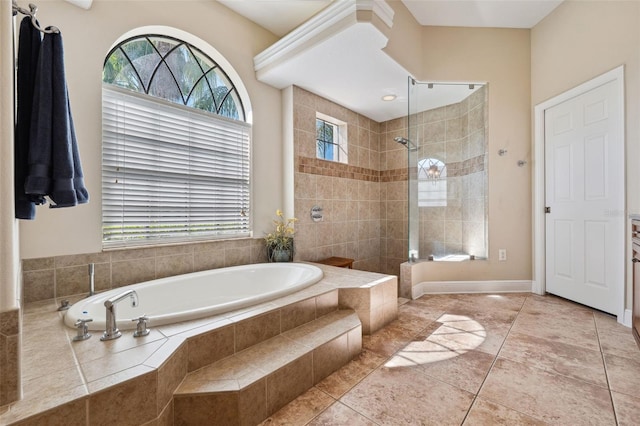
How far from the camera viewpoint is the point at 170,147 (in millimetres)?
2285

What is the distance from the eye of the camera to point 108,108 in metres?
1.98

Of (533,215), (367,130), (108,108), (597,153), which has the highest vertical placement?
(367,130)

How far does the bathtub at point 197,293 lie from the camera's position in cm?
144

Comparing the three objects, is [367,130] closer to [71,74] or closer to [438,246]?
[438,246]

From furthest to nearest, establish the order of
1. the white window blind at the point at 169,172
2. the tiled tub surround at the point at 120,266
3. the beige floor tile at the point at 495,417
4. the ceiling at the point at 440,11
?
the ceiling at the point at 440,11, the white window blind at the point at 169,172, the tiled tub surround at the point at 120,266, the beige floor tile at the point at 495,417

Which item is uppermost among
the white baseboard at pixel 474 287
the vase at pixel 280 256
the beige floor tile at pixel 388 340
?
the vase at pixel 280 256

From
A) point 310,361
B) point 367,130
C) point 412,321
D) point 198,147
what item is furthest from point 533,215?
point 198,147

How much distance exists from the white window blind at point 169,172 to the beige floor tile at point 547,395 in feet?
7.33

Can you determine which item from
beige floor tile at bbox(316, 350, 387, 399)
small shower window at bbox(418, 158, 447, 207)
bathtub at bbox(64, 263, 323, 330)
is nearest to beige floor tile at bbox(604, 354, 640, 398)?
beige floor tile at bbox(316, 350, 387, 399)

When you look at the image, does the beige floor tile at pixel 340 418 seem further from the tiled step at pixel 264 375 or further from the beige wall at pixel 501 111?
the beige wall at pixel 501 111

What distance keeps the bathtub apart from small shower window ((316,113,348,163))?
5.38 ft

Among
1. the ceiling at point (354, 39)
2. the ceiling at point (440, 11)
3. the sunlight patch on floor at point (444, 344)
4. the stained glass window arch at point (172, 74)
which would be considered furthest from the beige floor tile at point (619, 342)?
the stained glass window arch at point (172, 74)

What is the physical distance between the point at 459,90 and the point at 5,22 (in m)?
3.61

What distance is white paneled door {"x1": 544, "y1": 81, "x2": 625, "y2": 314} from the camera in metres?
2.36
